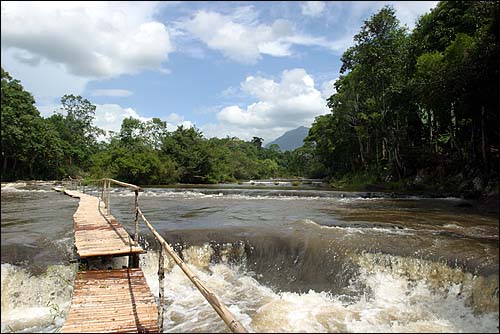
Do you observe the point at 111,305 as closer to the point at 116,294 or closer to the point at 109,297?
the point at 109,297

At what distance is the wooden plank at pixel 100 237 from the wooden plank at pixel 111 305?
461 millimetres

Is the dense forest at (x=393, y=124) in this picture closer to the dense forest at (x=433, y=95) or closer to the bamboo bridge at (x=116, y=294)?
the dense forest at (x=433, y=95)

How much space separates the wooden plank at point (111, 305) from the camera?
413cm

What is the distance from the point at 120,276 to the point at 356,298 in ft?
12.9

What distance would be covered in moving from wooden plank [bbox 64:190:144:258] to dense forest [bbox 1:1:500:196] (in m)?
1.39

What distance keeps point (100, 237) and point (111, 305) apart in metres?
3.04

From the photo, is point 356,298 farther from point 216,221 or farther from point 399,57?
point 399,57

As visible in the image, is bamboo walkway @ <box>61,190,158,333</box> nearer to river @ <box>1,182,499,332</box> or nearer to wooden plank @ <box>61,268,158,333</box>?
wooden plank @ <box>61,268,158,333</box>

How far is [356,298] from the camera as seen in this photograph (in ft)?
21.4

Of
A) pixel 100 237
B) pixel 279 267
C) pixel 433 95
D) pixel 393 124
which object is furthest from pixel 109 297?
pixel 393 124

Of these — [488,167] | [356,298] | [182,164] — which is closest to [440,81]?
[488,167]

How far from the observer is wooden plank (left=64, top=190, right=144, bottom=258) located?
631 cm

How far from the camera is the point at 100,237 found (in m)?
7.45

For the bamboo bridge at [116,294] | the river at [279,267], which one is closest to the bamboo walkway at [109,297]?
the bamboo bridge at [116,294]
